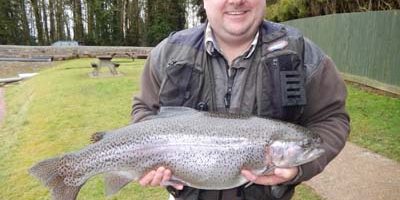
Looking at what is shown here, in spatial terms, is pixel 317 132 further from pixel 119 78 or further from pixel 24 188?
pixel 119 78

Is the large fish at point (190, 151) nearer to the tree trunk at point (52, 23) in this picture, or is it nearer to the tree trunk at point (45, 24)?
the tree trunk at point (45, 24)

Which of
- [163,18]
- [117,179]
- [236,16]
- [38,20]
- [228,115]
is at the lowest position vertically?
[117,179]

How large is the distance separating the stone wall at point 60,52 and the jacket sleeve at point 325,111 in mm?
29293

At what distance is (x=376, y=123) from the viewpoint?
29.3 feet

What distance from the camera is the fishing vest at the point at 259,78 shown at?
2.48 metres

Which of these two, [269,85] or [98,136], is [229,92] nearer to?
[269,85]

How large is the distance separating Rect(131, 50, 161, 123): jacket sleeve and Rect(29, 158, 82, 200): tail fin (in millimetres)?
494

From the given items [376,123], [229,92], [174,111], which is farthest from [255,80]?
[376,123]

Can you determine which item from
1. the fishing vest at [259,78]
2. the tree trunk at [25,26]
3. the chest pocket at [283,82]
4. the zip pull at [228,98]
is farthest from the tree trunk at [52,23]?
the chest pocket at [283,82]

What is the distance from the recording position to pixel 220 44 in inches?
102

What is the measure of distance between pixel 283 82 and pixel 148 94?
79 centimetres

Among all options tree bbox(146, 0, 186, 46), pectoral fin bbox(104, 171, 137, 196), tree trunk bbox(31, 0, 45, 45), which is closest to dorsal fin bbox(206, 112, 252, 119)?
pectoral fin bbox(104, 171, 137, 196)

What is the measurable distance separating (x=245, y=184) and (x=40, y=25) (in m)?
43.6

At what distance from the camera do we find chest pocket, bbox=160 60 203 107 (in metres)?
2.57
